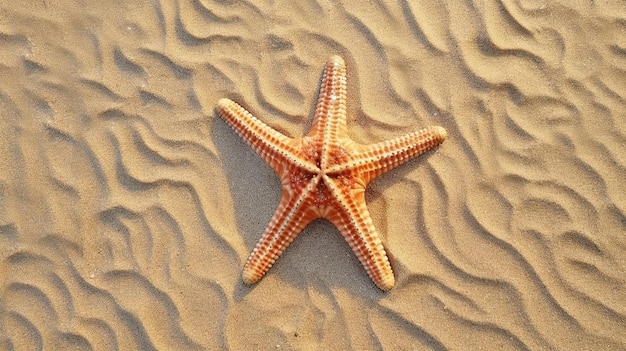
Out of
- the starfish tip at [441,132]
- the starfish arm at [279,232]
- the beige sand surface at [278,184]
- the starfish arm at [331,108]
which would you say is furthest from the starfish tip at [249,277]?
the starfish tip at [441,132]

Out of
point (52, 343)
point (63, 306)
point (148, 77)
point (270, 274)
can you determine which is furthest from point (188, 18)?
point (52, 343)

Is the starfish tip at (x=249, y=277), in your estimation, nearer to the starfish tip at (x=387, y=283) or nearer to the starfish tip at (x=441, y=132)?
the starfish tip at (x=387, y=283)

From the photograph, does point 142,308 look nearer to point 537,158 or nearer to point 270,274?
point 270,274

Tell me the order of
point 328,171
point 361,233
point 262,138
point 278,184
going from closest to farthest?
1. point 328,171
2. point 361,233
3. point 262,138
4. point 278,184

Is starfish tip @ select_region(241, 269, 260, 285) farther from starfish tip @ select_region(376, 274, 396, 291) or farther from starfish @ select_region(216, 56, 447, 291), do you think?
starfish tip @ select_region(376, 274, 396, 291)

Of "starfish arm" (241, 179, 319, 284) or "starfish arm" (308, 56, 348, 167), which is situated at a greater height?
"starfish arm" (308, 56, 348, 167)

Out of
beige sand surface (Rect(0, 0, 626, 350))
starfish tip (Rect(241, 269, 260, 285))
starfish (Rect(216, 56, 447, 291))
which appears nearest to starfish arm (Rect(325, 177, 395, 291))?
starfish (Rect(216, 56, 447, 291))

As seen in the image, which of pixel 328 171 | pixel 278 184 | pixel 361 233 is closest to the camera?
pixel 328 171

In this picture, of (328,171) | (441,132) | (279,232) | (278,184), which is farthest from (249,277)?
(441,132)

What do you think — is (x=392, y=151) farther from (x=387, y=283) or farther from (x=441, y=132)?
(x=387, y=283)
